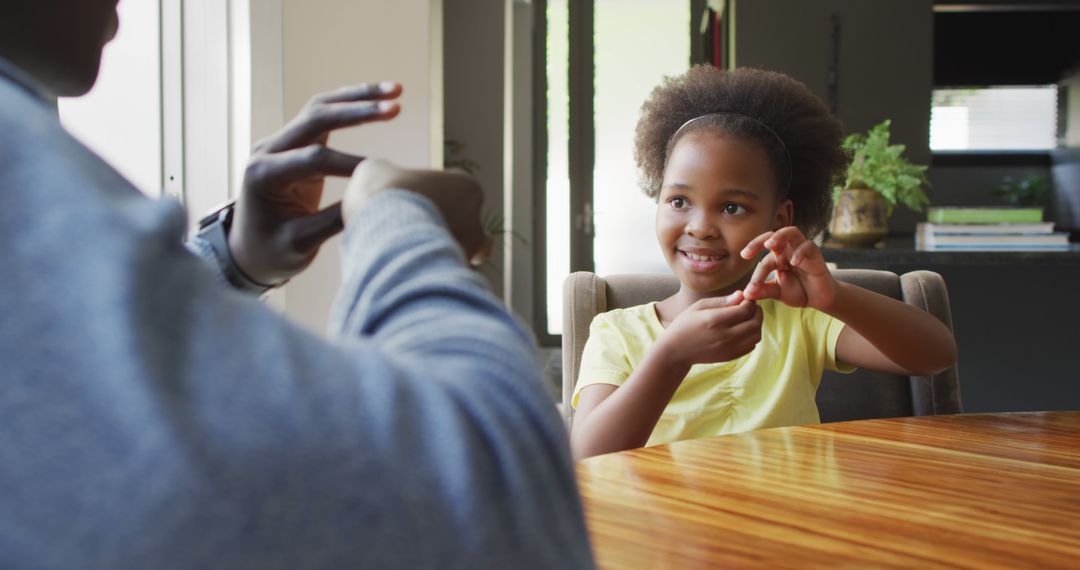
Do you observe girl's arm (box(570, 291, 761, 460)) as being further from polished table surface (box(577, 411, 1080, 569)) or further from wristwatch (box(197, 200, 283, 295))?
wristwatch (box(197, 200, 283, 295))

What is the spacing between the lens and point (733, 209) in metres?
1.44

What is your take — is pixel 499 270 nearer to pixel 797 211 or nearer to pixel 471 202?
pixel 797 211

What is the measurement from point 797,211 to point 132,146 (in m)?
1.68

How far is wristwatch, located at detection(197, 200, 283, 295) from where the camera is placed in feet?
1.49

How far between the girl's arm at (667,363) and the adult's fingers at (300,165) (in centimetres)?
79

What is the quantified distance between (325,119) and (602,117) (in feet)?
20.1

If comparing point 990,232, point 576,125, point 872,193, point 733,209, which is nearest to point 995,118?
point 990,232

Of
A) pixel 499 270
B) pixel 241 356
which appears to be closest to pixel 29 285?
pixel 241 356

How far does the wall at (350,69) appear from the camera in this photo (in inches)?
118

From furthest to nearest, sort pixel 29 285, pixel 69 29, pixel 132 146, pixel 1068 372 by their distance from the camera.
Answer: pixel 1068 372 → pixel 132 146 → pixel 69 29 → pixel 29 285

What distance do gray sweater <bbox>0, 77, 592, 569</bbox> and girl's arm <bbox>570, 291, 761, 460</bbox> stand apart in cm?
85

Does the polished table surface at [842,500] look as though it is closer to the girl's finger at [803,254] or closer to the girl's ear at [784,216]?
the girl's finger at [803,254]

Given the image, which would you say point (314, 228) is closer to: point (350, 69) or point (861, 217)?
point (861, 217)

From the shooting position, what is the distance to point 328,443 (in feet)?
0.85
